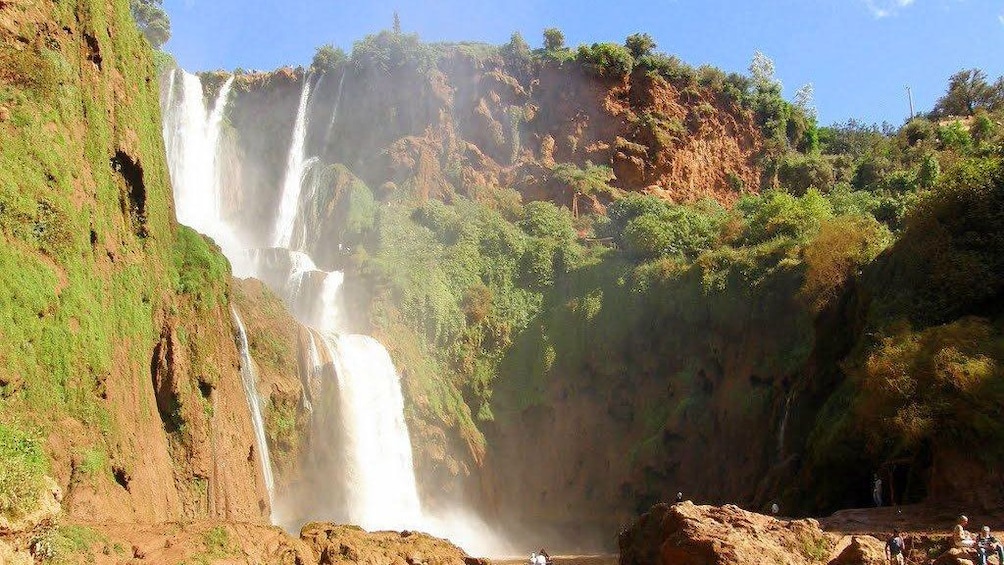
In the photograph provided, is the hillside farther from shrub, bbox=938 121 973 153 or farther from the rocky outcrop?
shrub, bbox=938 121 973 153

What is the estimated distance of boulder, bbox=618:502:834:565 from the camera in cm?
1714

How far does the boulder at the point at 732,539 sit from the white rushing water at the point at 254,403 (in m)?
14.1

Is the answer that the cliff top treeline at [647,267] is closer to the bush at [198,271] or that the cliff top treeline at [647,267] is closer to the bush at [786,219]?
the bush at [786,219]

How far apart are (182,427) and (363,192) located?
27.4 m

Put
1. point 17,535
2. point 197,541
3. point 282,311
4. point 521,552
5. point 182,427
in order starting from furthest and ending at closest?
point 521,552, point 282,311, point 182,427, point 197,541, point 17,535

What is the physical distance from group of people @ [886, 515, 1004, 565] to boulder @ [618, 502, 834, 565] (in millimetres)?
1361

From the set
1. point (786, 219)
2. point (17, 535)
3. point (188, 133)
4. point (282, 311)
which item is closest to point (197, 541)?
point (17, 535)

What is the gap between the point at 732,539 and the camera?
17.3m

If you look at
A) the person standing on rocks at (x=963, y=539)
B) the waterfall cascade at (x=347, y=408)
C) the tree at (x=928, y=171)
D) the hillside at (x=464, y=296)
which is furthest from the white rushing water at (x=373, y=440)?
the tree at (x=928, y=171)

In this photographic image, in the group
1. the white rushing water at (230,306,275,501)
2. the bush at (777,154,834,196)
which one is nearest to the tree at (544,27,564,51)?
the bush at (777,154,834,196)

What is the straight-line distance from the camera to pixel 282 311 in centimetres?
3297

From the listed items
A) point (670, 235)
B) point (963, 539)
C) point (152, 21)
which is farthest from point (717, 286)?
point (152, 21)

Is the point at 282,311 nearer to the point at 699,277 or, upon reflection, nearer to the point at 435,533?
the point at 435,533

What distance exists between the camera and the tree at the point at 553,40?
57.7 m
